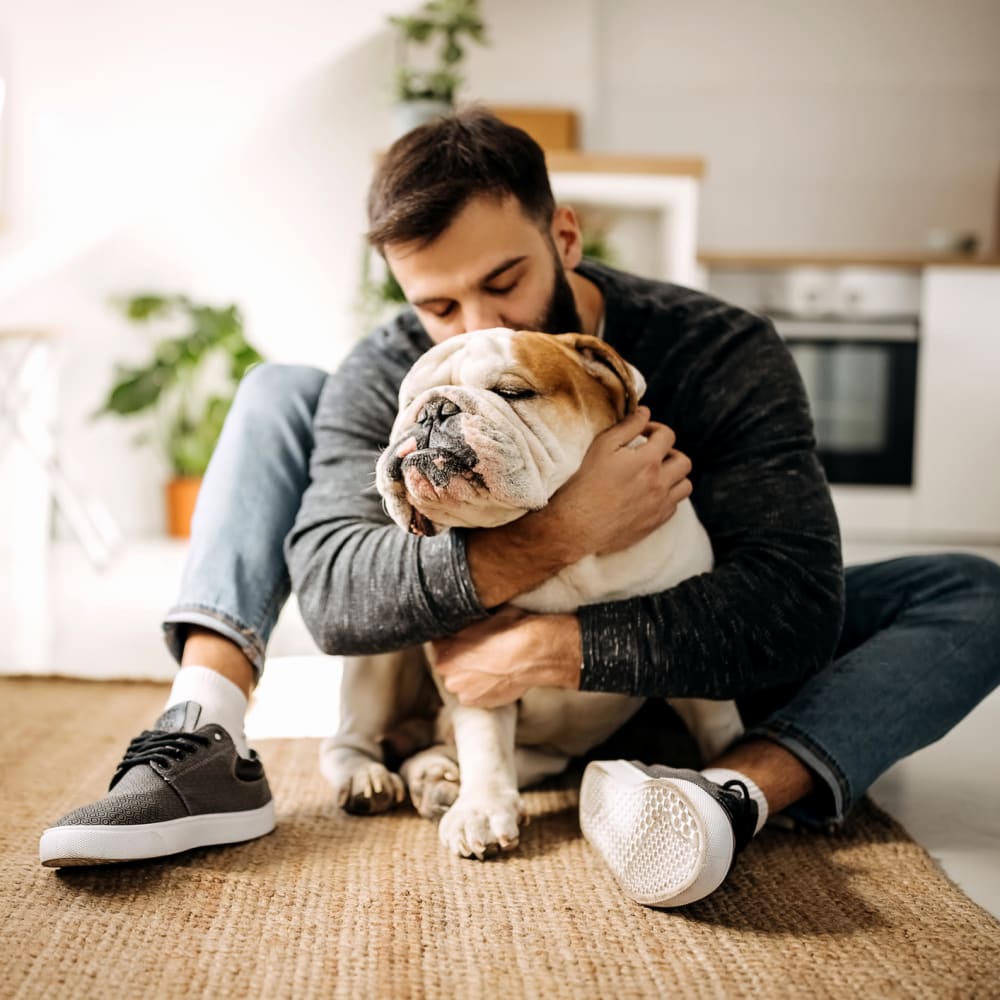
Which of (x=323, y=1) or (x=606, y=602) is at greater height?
(x=323, y=1)

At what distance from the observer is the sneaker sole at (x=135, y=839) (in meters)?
1.21

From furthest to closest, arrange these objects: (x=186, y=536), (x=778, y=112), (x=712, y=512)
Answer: (x=778, y=112), (x=186, y=536), (x=712, y=512)

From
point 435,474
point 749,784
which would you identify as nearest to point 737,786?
point 749,784

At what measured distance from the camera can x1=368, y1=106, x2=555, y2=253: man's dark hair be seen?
150cm

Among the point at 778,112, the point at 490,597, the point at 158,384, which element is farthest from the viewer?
the point at 778,112

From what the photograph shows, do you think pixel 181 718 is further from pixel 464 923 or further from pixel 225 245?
pixel 225 245

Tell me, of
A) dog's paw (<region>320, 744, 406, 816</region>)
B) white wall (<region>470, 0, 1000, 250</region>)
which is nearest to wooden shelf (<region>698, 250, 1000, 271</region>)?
white wall (<region>470, 0, 1000, 250</region>)

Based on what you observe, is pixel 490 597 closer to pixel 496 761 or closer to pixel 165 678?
pixel 496 761

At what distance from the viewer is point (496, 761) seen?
137 cm

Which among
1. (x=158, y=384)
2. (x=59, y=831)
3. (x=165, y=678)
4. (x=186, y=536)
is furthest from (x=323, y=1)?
(x=59, y=831)

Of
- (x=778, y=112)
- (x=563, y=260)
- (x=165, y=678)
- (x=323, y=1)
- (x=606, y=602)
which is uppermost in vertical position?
(x=323, y=1)

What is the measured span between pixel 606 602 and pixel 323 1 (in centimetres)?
405

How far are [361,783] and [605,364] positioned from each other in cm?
63

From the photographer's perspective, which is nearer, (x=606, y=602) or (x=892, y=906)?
(x=892, y=906)
